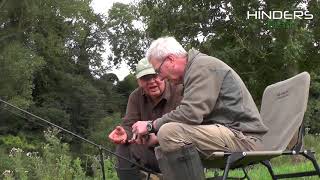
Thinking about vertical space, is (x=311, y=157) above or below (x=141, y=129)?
below

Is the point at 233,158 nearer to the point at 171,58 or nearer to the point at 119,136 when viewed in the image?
the point at 171,58

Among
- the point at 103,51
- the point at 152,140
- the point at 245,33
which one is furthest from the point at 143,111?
the point at 103,51

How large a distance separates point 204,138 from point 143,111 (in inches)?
47.2

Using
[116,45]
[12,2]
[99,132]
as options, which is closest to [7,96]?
[12,2]

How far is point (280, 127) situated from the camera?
139 inches

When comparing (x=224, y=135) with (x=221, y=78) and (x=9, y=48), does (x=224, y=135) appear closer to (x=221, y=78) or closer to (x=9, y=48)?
(x=221, y=78)

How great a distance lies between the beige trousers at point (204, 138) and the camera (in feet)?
9.87

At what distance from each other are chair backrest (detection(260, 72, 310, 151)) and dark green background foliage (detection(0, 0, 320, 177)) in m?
1.56

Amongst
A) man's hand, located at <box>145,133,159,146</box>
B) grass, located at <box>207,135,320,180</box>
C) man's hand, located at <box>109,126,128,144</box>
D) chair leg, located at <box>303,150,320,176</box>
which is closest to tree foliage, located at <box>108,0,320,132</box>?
grass, located at <box>207,135,320,180</box>

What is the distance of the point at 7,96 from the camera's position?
28328mm

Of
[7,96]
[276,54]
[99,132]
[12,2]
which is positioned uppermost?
[12,2]

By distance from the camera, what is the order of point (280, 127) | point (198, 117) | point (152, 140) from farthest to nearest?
point (152, 140) → point (280, 127) → point (198, 117)

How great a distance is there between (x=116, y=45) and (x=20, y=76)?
21600 millimetres

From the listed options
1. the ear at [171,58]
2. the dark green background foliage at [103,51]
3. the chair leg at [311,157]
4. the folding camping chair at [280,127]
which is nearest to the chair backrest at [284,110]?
the folding camping chair at [280,127]
